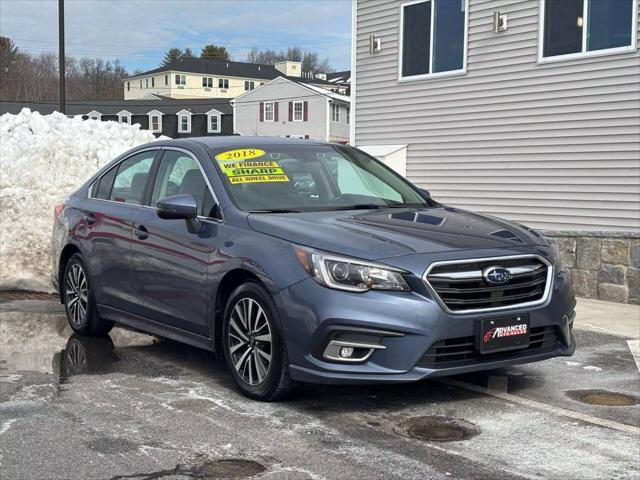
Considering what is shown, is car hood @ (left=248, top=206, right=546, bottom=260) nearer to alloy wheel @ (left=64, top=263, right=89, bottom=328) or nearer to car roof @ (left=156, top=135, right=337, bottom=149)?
car roof @ (left=156, top=135, right=337, bottom=149)

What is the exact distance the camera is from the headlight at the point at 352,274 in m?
4.80

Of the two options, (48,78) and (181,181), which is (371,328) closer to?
(181,181)

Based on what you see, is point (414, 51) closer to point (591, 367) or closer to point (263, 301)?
point (591, 367)

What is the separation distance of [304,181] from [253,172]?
37 centimetres

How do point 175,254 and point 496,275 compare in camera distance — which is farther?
point 175,254

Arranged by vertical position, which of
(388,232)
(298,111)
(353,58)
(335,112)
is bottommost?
(388,232)

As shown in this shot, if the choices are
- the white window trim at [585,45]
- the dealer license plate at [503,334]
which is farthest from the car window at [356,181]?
the white window trim at [585,45]

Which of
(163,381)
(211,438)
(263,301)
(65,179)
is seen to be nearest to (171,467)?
(211,438)

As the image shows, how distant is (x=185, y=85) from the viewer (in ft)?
300

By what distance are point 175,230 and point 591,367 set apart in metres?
A: 3.24

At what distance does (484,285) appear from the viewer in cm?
497

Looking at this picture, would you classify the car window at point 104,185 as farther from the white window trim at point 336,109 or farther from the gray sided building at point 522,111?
the white window trim at point 336,109

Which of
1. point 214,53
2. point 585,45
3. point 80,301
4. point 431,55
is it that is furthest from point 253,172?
point 214,53

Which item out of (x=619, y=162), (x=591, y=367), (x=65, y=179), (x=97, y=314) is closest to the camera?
(x=591, y=367)
